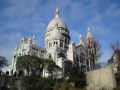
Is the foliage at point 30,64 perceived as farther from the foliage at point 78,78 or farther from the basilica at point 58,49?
the basilica at point 58,49

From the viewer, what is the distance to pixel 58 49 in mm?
71500

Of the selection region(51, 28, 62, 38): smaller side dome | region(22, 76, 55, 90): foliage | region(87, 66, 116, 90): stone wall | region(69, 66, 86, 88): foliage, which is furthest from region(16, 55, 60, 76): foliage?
region(51, 28, 62, 38): smaller side dome

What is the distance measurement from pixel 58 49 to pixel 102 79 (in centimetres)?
3931

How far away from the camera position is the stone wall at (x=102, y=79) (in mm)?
31703

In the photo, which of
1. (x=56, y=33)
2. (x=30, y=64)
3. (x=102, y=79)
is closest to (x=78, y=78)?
(x=102, y=79)

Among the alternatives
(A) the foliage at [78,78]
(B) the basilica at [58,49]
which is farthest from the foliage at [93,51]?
(B) the basilica at [58,49]

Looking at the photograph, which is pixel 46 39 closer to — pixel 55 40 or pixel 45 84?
pixel 55 40

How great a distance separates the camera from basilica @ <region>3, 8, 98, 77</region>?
66.9 metres

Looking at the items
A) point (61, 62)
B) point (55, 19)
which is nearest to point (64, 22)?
point (55, 19)

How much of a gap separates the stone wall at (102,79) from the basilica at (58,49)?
24.7 metres

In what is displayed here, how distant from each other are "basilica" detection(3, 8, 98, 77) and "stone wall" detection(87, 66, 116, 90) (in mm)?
24673

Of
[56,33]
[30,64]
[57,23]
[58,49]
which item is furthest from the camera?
[57,23]

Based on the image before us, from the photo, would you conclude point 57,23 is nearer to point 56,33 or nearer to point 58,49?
point 56,33

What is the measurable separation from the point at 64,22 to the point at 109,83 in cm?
5720
